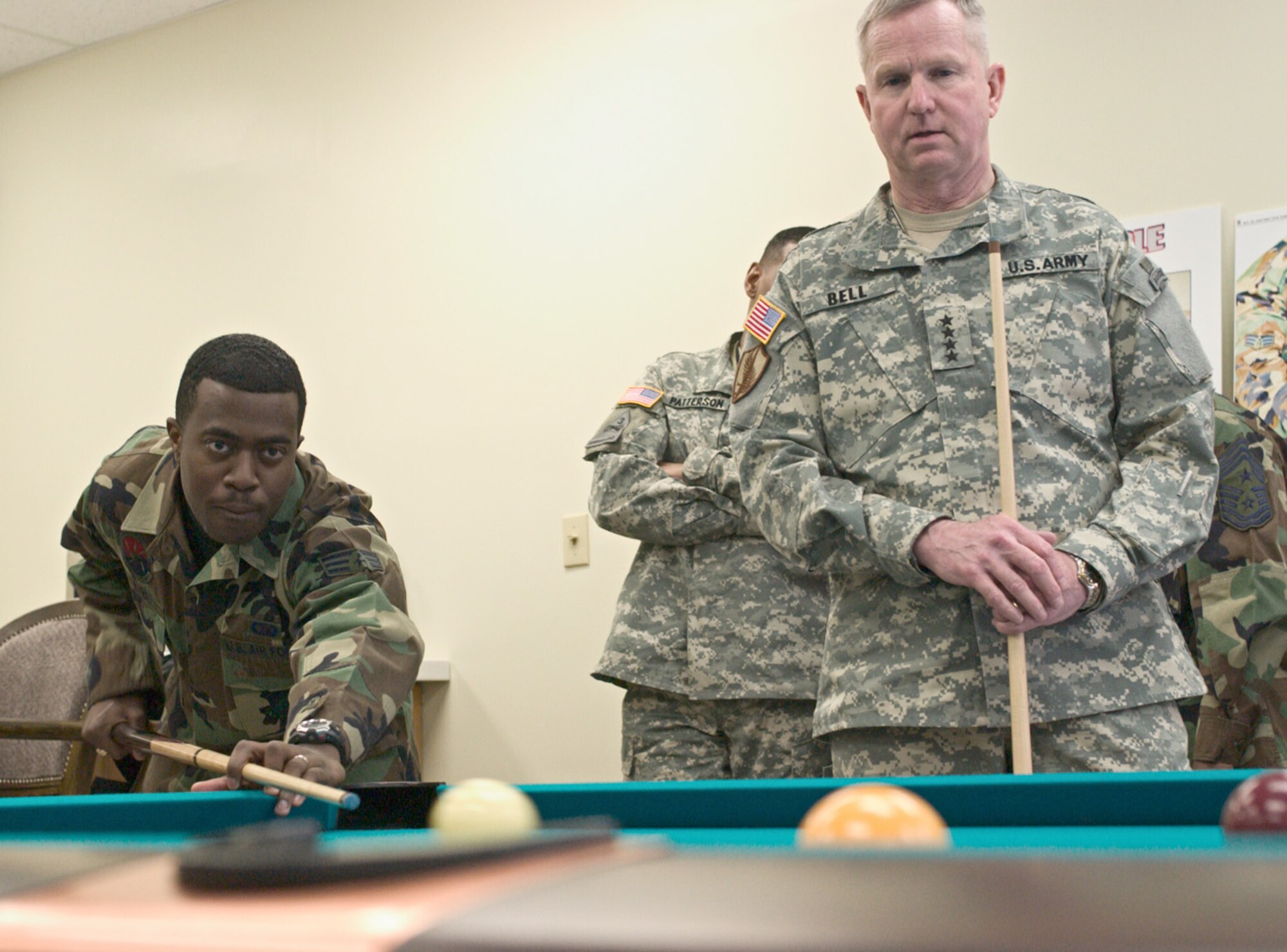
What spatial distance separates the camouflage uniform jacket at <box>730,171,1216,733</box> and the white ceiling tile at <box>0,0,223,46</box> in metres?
3.94

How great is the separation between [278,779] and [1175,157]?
2.53m

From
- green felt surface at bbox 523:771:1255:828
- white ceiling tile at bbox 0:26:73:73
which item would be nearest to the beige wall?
white ceiling tile at bbox 0:26:73:73

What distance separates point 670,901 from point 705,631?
2.22 meters

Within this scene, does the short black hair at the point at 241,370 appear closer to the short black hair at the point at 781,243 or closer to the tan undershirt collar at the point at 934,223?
the tan undershirt collar at the point at 934,223

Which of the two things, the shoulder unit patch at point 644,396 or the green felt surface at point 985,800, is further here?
the shoulder unit patch at point 644,396

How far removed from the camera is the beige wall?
321cm

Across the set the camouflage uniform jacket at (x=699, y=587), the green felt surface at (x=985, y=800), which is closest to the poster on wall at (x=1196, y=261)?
the camouflage uniform jacket at (x=699, y=587)

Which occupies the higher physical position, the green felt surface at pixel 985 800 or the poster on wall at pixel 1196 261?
the poster on wall at pixel 1196 261

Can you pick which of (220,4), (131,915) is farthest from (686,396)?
(220,4)

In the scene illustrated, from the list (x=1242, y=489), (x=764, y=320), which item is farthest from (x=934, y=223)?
(x=1242, y=489)

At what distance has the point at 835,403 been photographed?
1837 millimetres

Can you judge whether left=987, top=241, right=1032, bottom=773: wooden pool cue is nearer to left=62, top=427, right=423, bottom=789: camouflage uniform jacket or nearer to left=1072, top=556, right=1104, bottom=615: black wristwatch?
left=1072, top=556, right=1104, bottom=615: black wristwatch

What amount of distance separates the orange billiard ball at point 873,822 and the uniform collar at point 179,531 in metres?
1.54

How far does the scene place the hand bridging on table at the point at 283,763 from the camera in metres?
1.59
